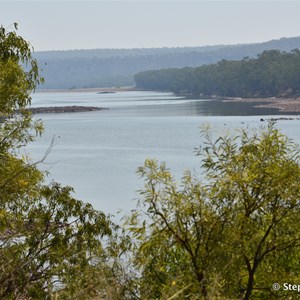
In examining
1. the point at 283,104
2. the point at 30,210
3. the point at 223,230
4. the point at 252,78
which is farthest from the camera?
the point at 252,78

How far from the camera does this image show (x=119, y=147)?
3881cm

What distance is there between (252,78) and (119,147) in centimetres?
5240

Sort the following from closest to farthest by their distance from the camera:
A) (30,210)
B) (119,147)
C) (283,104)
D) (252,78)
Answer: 1. (30,210)
2. (119,147)
3. (283,104)
4. (252,78)

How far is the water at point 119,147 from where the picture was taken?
24.8 m

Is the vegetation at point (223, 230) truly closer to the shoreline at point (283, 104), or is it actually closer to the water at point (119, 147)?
the water at point (119, 147)

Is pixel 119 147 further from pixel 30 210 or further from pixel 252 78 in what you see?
pixel 252 78

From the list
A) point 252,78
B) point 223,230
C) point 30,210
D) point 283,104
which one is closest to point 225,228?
point 223,230

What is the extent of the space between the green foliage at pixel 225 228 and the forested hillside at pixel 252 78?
76.7 meters

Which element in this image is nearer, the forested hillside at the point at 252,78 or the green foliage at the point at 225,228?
the green foliage at the point at 225,228

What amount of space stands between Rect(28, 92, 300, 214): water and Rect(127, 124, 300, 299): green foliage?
4.17m

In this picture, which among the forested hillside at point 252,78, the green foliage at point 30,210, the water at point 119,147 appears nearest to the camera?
the green foliage at point 30,210

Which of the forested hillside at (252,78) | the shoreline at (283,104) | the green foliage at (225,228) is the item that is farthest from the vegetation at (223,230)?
the forested hillside at (252,78)

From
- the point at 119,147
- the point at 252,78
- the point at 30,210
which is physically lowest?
the point at 119,147

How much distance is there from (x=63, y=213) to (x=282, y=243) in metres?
4.04
